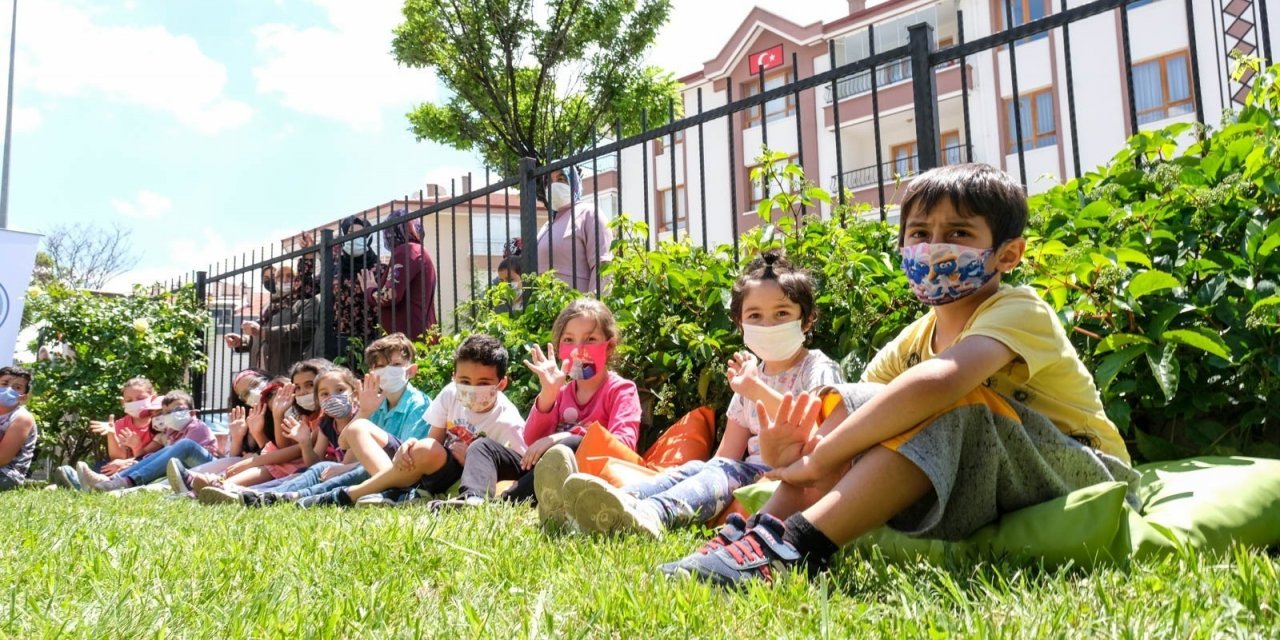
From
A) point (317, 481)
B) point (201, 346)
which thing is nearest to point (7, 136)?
point (201, 346)

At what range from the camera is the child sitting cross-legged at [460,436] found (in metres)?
4.43

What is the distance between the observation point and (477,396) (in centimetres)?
459

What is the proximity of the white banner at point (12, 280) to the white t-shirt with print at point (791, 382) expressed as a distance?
8.57 m

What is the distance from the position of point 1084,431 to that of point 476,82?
547 inches

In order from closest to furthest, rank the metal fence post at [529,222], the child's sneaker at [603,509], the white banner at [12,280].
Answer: the child's sneaker at [603,509] → the metal fence post at [529,222] → the white banner at [12,280]

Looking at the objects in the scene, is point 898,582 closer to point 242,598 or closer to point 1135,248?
point 242,598

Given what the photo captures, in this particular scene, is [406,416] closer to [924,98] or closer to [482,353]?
[482,353]

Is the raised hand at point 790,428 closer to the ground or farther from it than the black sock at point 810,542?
farther from it

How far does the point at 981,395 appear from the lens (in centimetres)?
215

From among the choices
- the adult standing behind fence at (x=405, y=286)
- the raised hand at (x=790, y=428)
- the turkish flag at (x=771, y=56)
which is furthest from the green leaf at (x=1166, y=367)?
the turkish flag at (x=771, y=56)

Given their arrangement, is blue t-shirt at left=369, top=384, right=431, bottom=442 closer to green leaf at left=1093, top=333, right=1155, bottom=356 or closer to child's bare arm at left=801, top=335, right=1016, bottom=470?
child's bare arm at left=801, top=335, right=1016, bottom=470

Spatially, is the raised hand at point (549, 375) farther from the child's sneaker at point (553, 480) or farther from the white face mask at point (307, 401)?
the white face mask at point (307, 401)

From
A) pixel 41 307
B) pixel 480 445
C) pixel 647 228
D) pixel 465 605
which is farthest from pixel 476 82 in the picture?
pixel 465 605

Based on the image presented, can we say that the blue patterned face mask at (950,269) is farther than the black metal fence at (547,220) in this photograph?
No
